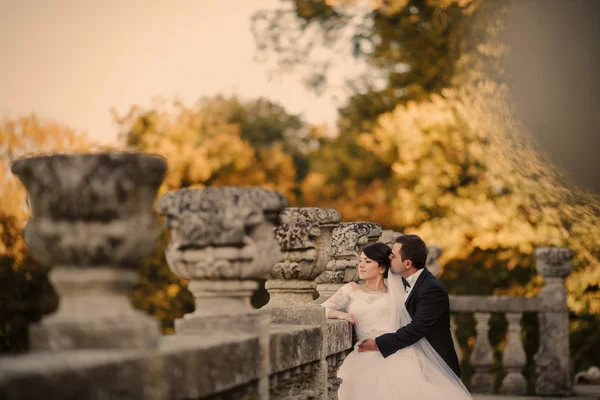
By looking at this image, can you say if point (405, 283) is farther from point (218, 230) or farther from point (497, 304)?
point (497, 304)

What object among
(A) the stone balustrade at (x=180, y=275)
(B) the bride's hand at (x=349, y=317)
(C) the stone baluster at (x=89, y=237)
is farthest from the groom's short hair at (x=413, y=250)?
(C) the stone baluster at (x=89, y=237)

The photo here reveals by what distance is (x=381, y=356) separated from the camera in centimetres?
679

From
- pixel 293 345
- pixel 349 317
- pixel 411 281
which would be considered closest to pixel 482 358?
pixel 411 281

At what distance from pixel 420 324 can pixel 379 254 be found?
0.58 metres

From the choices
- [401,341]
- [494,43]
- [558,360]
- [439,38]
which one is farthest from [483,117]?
[401,341]

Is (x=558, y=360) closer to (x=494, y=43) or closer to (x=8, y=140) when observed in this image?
(x=494, y=43)

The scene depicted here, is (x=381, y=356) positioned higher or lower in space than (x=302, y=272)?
lower

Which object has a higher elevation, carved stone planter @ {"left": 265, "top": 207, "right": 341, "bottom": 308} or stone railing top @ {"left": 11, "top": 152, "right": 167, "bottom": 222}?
stone railing top @ {"left": 11, "top": 152, "right": 167, "bottom": 222}

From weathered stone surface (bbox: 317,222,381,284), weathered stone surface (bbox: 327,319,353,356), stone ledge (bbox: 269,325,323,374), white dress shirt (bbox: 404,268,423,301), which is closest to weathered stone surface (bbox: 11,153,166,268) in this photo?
stone ledge (bbox: 269,325,323,374)

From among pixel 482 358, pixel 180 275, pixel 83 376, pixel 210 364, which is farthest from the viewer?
pixel 482 358

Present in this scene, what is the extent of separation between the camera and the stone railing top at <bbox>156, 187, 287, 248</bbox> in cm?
429

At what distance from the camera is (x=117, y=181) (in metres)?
3.35

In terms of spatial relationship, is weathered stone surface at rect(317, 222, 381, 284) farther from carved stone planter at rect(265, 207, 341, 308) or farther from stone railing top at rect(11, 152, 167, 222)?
stone railing top at rect(11, 152, 167, 222)

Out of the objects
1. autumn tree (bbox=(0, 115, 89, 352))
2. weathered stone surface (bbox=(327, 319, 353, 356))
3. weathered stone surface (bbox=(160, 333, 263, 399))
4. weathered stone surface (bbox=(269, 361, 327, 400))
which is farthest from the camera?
autumn tree (bbox=(0, 115, 89, 352))
